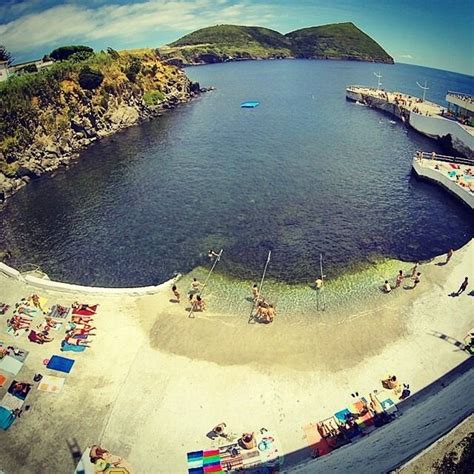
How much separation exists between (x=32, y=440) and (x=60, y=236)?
28925 mm

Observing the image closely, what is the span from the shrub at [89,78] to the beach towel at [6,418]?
7960 centimetres

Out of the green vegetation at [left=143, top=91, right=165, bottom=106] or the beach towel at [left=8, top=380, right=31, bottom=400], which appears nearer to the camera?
the beach towel at [left=8, top=380, right=31, bottom=400]

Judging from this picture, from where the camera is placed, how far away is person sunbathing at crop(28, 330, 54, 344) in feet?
95.2

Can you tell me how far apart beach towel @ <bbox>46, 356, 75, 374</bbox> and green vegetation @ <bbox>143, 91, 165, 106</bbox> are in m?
91.1

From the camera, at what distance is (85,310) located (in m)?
31.2

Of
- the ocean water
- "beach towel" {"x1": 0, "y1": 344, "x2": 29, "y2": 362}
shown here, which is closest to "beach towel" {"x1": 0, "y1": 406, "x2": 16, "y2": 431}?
"beach towel" {"x1": 0, "y1": 344, "x2": 29, "y2": 362}

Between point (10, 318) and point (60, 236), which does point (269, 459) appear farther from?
point (60, 236)

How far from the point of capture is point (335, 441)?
21.7m

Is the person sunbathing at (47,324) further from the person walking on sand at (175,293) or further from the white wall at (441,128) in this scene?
the white wall at (441,128)

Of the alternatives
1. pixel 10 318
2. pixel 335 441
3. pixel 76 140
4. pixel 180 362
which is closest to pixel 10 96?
pixel 76 140

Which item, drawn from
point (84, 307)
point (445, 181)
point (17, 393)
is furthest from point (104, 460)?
point (445, 181)

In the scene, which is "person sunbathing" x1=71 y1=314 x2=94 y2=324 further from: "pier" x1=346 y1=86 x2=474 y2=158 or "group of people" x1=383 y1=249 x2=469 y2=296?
A: "pier" x1=346 y1=86 x2=474 y2=158

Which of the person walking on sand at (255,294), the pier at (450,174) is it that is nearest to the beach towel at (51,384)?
the person walking on sand at (255,294)

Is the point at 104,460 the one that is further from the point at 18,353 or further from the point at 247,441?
the point at 18,353
